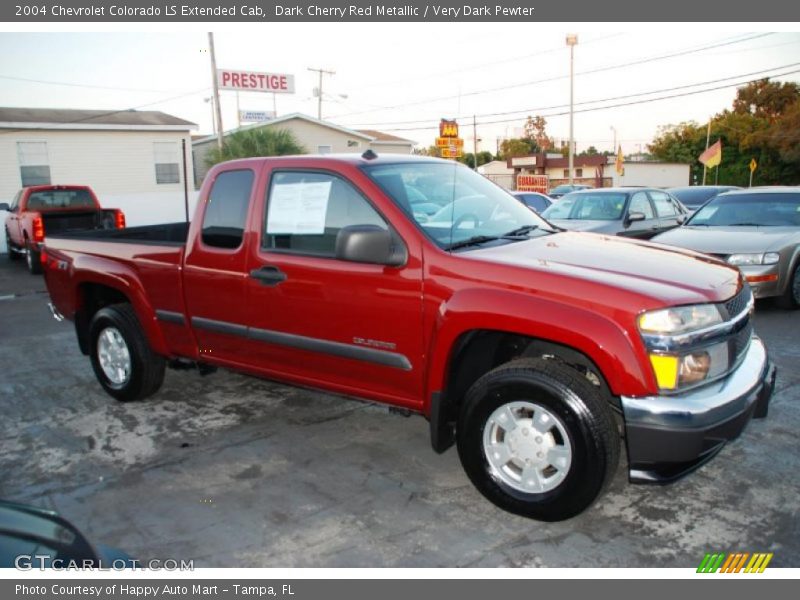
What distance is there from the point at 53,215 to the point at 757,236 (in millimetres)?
12789

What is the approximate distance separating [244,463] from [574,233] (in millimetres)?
2662

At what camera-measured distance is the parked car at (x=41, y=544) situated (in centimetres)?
199

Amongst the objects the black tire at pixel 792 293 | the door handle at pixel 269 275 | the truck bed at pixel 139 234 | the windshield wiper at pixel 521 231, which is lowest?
the black tire at pixel 792 293

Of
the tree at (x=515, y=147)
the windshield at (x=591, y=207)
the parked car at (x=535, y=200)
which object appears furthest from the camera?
the tree at (x=515, y=147)

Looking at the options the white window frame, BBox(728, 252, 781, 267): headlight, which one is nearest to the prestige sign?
the white window frame

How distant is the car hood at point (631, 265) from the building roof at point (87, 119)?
872 inches

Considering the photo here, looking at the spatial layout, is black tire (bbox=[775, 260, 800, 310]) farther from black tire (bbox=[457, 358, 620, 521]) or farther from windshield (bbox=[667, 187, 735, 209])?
windshield (bbox=[667, 187, 735, 209])

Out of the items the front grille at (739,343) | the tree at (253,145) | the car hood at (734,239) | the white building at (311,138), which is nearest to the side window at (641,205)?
the car hood at (734,239)

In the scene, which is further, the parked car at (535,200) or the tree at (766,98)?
the tree at (766,98)

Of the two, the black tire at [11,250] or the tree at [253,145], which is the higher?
the tree at [253,145]

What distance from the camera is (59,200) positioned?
47.1 feet

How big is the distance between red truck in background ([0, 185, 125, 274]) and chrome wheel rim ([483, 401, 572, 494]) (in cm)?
1206

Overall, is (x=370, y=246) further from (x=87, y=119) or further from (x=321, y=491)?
(x=87, y=119)

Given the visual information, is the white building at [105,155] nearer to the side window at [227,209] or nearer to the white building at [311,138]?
the white building at [311,138]
